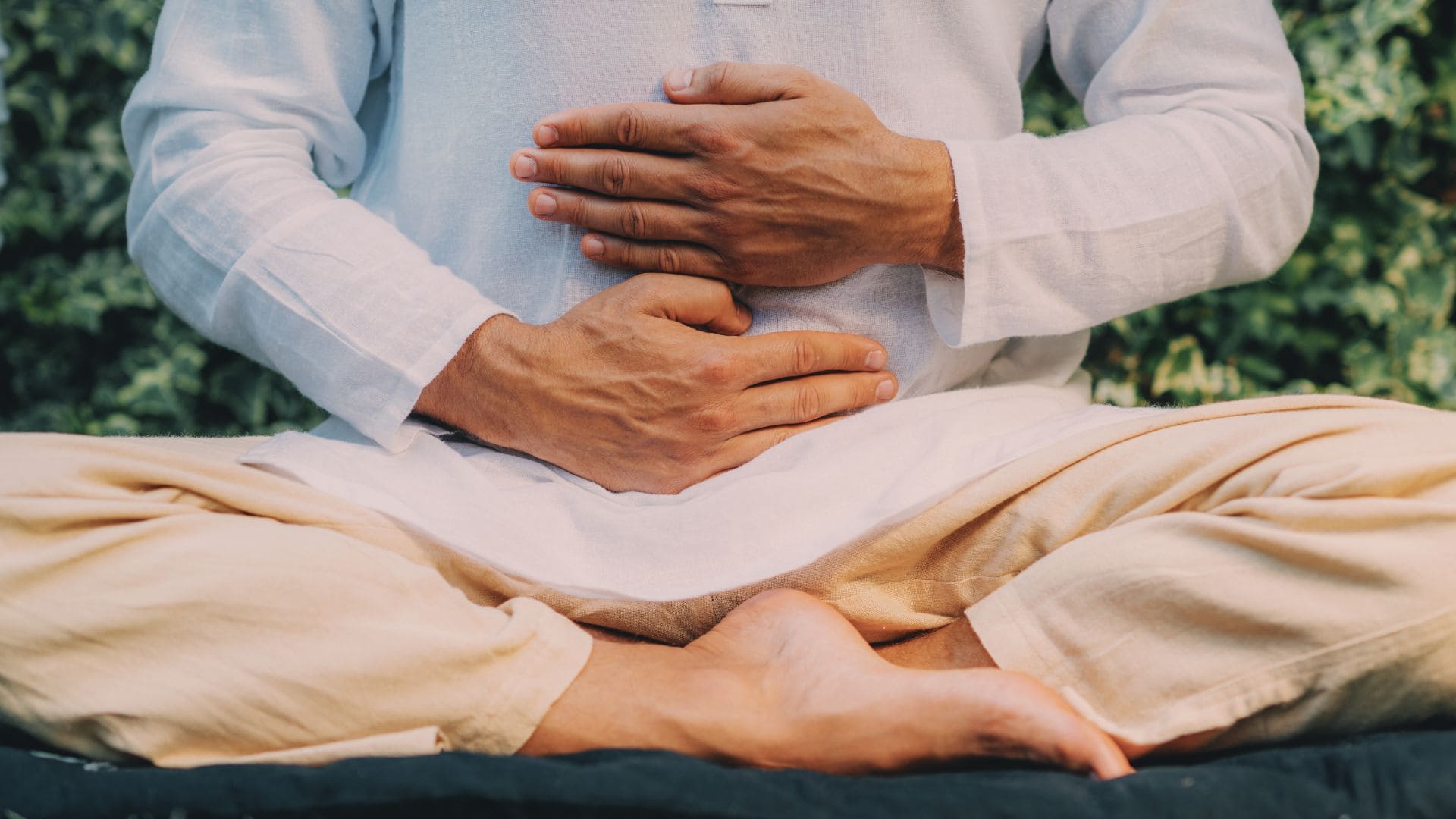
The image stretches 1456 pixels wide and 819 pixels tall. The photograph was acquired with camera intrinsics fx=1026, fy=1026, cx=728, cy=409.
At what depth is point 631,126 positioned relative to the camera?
3.91ft

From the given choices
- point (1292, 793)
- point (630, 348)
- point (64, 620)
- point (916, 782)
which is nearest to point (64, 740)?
point (64, 620)

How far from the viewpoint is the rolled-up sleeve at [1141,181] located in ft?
4.02

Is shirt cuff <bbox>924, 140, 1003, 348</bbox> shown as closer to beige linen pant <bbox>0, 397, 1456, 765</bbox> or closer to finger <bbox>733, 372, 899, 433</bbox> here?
finger <bbox>733, 372, 899, 433</bbox>

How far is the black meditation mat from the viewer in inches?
31.7

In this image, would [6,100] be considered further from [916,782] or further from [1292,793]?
[1292,793]

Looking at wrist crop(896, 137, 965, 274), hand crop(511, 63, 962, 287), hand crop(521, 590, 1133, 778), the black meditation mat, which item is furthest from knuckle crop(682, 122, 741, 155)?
the black meditation mat

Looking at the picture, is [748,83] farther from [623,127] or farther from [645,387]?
[645,387]

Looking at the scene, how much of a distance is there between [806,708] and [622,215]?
61 centimetres

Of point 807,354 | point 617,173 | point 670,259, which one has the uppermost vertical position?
point 617,173

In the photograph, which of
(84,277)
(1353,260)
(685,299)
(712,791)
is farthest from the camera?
(84,277)

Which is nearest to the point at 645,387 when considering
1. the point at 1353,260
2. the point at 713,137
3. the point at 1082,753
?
the point at 713,137

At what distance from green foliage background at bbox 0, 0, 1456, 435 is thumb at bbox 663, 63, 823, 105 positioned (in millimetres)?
1001

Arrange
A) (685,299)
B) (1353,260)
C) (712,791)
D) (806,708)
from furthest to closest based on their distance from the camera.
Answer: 1. (1353,260)
2. (685,299)
3. (806,708)
4. (712,791)

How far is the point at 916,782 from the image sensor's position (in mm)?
847
